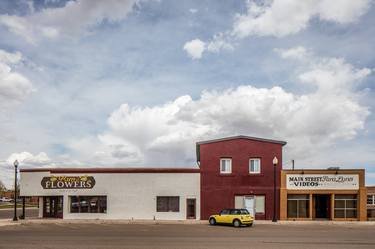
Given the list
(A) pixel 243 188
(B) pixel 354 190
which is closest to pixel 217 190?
(A) pixel 243 188

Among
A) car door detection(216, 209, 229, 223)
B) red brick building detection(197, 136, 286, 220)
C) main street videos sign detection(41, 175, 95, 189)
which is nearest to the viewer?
car door detection(216, 209, 229, 223)

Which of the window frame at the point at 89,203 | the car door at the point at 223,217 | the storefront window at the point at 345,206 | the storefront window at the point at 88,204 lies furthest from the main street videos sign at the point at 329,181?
the storefront window at the point at 88,204

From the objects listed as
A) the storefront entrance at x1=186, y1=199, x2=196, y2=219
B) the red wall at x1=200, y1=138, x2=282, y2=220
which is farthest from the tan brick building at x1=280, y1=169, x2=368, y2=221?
the storefront entrance at x1=186, y1=199, x2=196, y2=219

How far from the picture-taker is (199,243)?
22516 millimetres

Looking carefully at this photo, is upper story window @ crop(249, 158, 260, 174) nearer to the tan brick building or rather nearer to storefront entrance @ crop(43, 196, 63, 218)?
the tan brick building

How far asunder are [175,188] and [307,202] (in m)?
12.4

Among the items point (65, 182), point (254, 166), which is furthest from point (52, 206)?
point (254, 166)

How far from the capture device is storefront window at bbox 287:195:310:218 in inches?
1745

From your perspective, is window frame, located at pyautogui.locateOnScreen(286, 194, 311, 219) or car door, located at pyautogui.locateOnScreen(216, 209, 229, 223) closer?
car door, located at pyautogui.locateOnScreen(216, 209, 229, 223)

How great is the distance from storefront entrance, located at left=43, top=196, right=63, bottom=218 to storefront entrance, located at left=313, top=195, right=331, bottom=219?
24.9 metres

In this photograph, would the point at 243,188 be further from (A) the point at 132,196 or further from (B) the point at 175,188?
(A) the point at 132,196

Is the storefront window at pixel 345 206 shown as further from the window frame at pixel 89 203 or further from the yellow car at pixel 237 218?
the window frame at pixel 89 203

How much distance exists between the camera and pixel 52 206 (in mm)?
47781

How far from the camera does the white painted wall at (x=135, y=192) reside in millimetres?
44906
